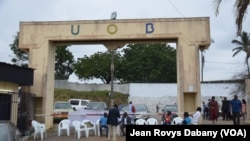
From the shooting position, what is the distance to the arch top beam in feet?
75.8

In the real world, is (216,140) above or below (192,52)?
below

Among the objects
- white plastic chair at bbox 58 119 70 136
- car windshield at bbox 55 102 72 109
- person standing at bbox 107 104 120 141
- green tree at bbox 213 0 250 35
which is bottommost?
white plastic chair at bbox 58 119 70 136

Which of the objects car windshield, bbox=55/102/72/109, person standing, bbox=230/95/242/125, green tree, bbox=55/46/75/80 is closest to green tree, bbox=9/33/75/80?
green tree, bbox=55/46/75/80

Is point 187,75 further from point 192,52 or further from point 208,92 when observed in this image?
point 208,92

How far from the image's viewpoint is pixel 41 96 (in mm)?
23531

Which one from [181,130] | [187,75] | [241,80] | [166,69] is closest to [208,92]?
[241,80]

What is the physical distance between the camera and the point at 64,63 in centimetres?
6291

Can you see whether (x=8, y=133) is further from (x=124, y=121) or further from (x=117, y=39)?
(x=117, y=39)

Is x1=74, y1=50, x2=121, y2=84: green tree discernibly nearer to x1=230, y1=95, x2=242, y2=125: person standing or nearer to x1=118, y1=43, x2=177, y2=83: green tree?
x1=118, y1=43, x2=177, y2=83: green tree

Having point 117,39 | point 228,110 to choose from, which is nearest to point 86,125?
point 117,39

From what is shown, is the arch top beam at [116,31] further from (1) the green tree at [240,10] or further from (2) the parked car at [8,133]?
(2) the parked car at [8,133]

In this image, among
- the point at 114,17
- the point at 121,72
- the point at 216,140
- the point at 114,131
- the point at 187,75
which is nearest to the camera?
the point at 216,140

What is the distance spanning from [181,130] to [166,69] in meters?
57.7

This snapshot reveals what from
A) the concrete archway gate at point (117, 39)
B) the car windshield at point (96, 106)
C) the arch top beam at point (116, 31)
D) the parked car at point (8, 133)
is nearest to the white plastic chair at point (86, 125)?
the concrete archway gate at point (117, 39)
